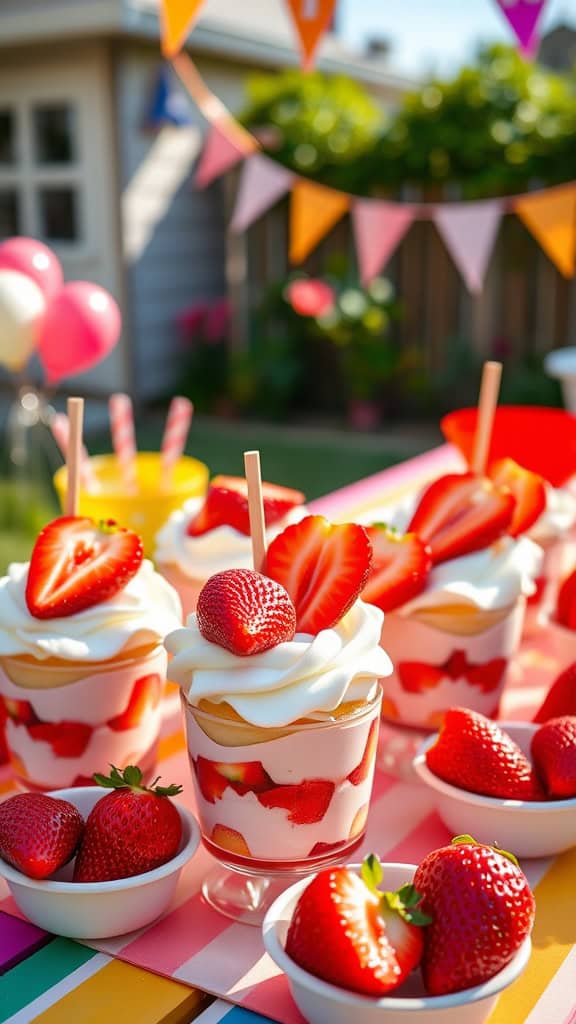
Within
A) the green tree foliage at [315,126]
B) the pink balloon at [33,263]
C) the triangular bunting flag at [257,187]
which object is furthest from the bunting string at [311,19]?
the green tree foliage at [315,126]

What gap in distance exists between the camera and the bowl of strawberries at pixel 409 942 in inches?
32.2

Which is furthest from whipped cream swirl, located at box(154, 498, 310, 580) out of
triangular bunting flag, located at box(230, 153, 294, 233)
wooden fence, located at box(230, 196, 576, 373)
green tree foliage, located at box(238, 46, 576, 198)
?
wooden fence, located at box(230, 196, 576, 373)

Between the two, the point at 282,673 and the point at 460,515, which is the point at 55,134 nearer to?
the point at 460,515

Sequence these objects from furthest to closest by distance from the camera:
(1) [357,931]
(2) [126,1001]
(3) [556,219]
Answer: (3) [556,219]
(2) [126,1001]
(1) [357,931]

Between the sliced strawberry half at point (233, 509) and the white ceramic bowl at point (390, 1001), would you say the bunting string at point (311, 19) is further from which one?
the white ceramic bowl at point (390, 1001)

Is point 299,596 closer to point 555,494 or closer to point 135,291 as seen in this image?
point 555,494

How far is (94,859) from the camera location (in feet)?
3.18

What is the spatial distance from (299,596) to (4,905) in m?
0.41

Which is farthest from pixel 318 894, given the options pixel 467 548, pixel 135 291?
pixel 135 291

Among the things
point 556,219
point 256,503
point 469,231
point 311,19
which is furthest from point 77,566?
point 469,231

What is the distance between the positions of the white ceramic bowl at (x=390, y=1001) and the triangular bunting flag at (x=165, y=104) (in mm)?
6391

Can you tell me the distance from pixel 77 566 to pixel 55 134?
640cm

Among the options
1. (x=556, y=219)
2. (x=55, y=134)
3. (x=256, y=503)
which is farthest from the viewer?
(x=55, y=134)

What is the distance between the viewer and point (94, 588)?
1.15 metres
